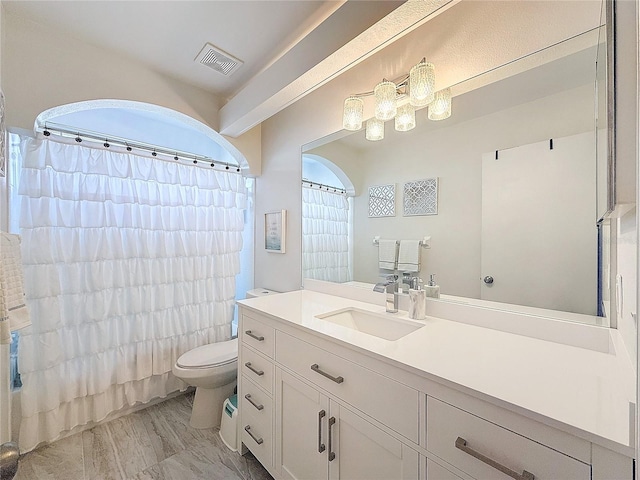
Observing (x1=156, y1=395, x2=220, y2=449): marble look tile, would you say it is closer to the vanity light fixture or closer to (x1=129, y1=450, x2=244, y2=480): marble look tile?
(x1=129, y1=450, x2=244, y2=480): marble look tile

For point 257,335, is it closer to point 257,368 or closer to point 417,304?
point 257,368

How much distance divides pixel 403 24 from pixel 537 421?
1.46m

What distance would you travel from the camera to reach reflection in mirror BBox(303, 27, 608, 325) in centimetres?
99

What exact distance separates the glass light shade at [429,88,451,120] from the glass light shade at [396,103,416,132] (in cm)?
10

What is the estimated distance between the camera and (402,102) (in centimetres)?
146

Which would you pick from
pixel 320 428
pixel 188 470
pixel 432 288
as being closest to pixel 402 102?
pixel 432 288

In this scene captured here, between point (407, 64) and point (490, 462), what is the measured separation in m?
1.68

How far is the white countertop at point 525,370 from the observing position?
0.60m

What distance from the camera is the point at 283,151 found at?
2.30 metres

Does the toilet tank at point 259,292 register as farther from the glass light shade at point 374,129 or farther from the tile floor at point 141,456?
the glass light shade at point 374,129

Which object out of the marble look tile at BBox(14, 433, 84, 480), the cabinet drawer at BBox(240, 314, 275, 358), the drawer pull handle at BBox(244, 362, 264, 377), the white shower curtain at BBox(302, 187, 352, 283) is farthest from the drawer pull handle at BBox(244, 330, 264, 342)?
the marble look tile at BBox(14, 433, 84, 480)

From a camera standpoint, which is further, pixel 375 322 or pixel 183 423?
pixel 183 423

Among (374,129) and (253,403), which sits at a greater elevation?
(374,129)

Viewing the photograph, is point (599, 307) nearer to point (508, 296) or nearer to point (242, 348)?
point (508, 296)
